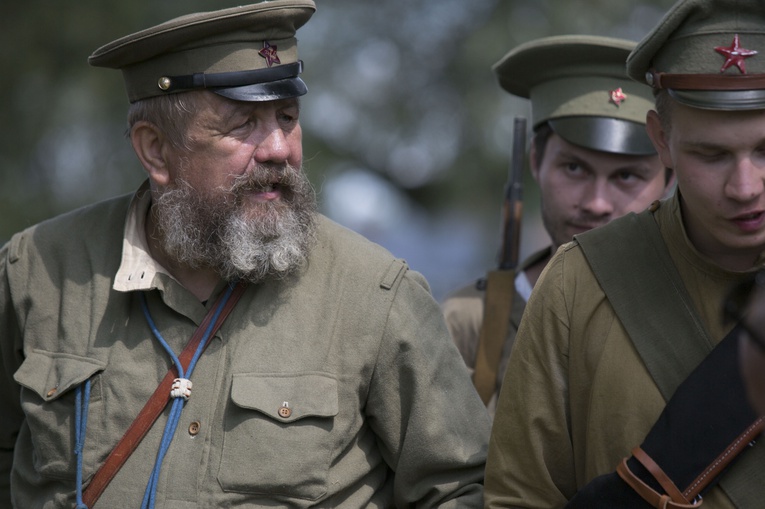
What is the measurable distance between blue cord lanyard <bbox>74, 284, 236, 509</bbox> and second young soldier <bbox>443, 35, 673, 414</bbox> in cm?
148

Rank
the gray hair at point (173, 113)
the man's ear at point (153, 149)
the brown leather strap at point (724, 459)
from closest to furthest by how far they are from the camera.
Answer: the brown leather strap at point (724, 459), the gray hair at point (173, 113), the man's ear at point (153, 149)

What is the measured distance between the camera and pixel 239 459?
12.5 ft

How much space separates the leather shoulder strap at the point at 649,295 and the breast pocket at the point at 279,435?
3.40 ft

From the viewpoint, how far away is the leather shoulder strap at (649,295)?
3.24m

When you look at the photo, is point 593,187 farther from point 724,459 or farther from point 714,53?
point 724,459

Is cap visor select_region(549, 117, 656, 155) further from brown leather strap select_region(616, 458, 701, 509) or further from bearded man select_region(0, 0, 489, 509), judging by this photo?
brown leather strap select_region(616, 458, 701, 509)

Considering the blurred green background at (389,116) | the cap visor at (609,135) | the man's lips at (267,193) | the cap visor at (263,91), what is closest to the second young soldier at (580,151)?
the cap visor at (609,135)

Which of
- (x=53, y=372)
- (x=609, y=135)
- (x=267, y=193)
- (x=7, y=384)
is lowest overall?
(x=7, y=384)

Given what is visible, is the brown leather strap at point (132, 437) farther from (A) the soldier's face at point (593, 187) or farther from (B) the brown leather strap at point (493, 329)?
(A) the soldier's face at point (593, 187)

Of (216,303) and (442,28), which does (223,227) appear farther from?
(442,28)

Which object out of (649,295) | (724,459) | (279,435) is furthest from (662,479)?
(279,435)

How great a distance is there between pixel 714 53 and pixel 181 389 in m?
1.98

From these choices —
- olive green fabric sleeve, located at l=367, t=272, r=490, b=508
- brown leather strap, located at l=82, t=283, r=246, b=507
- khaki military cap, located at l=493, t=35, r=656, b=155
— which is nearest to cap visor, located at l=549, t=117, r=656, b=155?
khaki military cap, located at l=493, t=35, r=656, b=155

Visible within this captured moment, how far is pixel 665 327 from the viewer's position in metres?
3.28
